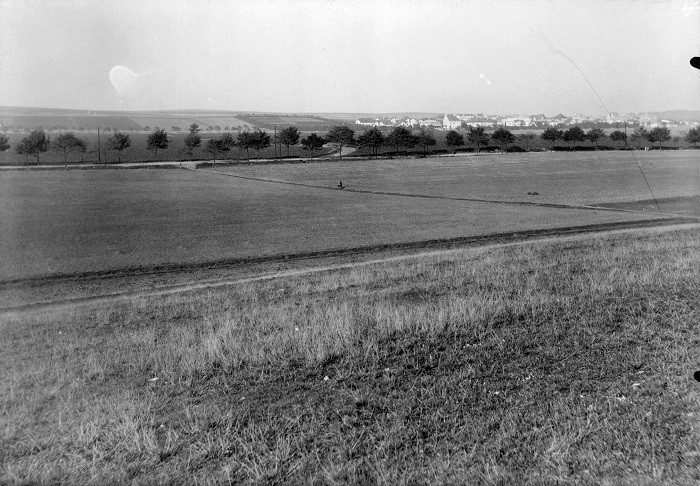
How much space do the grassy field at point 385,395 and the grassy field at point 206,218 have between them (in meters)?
16.8

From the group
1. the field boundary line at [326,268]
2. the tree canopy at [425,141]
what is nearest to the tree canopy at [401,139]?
the tree canopy at [425,141]

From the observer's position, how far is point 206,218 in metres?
39.9

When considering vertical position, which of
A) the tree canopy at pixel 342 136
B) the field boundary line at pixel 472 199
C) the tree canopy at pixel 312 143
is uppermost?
the tree canopy at pixel 342 136

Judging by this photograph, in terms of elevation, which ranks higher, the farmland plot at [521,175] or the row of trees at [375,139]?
the row of trees at [375,139]

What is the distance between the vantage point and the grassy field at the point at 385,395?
502 centimetres

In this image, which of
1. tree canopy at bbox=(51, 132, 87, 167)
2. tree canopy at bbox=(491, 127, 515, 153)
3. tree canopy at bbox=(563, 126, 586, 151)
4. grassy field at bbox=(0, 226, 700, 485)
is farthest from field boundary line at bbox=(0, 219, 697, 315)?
tree canopy at bbox=(563, 126, 586, 151)

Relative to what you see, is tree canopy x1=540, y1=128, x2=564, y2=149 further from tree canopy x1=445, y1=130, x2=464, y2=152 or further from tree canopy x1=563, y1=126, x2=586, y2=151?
tree canopy x1=445, y1=130, x2=464, y2=152

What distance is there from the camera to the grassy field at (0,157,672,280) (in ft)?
91.2

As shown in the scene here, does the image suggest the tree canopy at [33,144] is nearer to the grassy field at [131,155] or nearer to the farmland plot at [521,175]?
the grassy field at [131,155]

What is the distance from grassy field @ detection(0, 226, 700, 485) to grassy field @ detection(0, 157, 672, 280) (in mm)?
16754

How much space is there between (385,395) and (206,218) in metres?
35.0

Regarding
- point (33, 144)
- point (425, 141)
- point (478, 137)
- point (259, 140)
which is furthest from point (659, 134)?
point (33, 144)

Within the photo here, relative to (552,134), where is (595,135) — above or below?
below

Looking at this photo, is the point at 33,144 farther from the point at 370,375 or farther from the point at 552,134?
the point at 552,134
